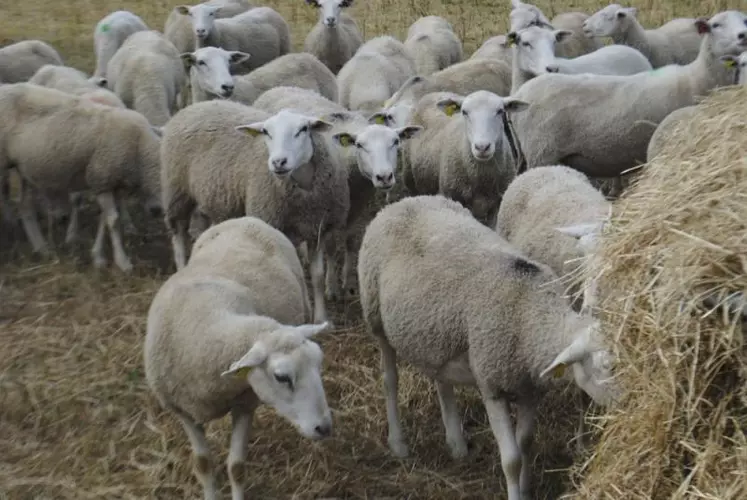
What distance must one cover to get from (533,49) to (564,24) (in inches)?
109

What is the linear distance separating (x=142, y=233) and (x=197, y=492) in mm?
3847

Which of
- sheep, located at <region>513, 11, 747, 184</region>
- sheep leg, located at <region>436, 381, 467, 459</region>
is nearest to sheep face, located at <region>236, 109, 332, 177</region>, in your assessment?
sheep leg, located at <region>436, 381, 467, 459</region>

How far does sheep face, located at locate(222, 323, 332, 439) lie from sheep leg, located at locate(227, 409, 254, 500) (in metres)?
0.41

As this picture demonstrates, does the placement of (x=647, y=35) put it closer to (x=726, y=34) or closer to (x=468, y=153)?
(x=726, y=34)

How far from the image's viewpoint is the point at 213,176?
6910 millimetres

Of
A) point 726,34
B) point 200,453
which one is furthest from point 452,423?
point 726,34

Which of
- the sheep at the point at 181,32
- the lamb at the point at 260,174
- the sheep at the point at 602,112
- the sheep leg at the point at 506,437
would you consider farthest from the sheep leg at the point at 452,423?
the sheep at the point at 181,32

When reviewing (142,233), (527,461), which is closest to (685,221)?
(527,461)

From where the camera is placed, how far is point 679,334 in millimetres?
3270

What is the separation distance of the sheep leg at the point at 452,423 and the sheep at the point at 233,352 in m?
0.87

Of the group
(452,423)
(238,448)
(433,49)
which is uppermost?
(238,448)

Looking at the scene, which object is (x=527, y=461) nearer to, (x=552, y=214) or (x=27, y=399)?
(x=552, y=214)

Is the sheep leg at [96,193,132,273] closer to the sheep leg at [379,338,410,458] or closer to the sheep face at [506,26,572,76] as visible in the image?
the sheep leg at [379,338,410,458]

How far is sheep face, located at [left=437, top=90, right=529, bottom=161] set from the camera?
671 centimetres
